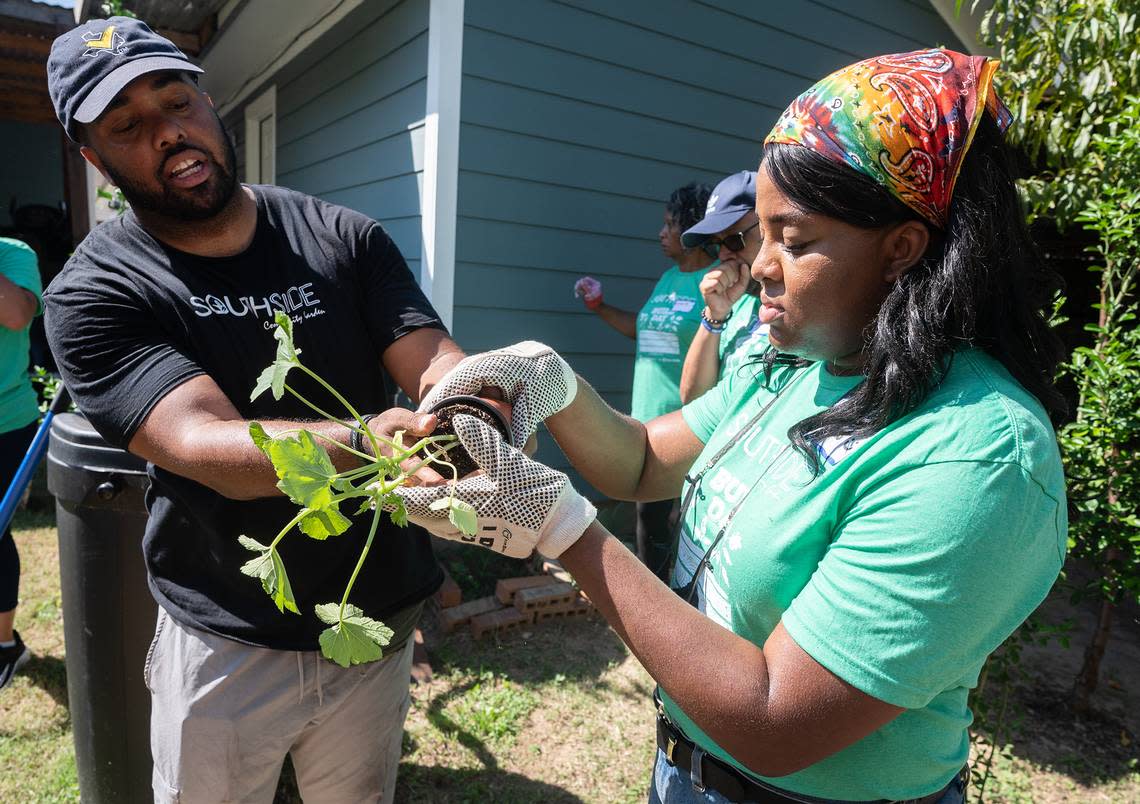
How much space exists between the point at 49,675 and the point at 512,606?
2218 millimetres

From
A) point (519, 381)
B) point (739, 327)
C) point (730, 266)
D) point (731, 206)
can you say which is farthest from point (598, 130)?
point (519, 381)

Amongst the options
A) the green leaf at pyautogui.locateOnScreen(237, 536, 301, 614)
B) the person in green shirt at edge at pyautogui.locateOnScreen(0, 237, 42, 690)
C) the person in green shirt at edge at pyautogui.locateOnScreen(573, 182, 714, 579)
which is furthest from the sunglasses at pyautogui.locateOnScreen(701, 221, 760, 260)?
the person in green shirt at edge at pyautogui.locateOnScreen(0, 237, 42, 690)

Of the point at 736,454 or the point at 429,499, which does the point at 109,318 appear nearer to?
the point at 429,499

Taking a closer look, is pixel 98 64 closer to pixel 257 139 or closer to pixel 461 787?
pixel 461 787

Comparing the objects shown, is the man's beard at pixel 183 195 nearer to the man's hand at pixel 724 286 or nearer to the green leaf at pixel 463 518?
the green leaf at pixel 463 518

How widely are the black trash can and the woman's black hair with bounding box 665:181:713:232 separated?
8.79 ft

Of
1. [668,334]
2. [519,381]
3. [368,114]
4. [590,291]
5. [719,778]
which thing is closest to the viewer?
[719,778]

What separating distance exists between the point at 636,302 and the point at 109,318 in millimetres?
3568

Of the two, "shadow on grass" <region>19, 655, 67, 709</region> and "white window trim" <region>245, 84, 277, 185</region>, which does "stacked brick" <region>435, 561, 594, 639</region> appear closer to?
"shadow on grass" <region>19, 655, 67, 709</region>

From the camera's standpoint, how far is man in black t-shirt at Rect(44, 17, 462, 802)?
1576 mm

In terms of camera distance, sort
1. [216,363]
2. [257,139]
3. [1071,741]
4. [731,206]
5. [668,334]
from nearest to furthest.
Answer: [216,363]
[731,206]
[1071,741]
[668,334]
[257,139]

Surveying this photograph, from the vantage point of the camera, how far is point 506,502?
42.1 inches

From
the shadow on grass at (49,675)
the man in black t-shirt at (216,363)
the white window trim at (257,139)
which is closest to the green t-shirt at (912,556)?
the man in black t-shirt at (216,363)

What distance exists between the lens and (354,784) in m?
1.87
